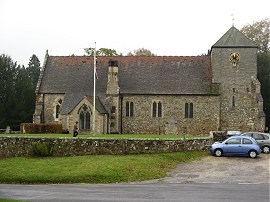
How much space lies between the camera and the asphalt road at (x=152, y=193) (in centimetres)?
1881

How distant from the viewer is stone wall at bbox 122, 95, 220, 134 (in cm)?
5128

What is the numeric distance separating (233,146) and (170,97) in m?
19.9

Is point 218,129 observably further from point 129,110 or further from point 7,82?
point 7,82

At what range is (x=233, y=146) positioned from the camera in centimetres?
3291

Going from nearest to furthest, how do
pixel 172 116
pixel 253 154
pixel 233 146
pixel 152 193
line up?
pixel 152 193, pixel 253 154, pixel 233 146, pixel 172 116

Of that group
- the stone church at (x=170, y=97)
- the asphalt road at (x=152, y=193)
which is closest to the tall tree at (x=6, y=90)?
the stone church at (x=170, y=97)

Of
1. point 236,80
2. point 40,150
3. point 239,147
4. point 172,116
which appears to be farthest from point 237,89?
point 40,150

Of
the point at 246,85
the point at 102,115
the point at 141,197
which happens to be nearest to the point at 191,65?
the point at 246,85

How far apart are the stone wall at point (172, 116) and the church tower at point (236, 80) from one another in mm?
1379

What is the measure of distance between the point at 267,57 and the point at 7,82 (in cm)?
3863

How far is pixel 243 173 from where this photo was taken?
90.0 feet

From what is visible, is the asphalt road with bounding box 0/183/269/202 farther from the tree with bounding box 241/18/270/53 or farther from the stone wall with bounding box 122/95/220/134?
the tree with bounding box 241/18/270/53

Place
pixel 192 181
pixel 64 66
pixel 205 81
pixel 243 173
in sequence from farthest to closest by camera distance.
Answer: pixel 64 66 → pixel 205 81 → pixel 243 173 → pixel 192 181

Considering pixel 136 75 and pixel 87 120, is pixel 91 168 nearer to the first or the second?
pixel 87 120
